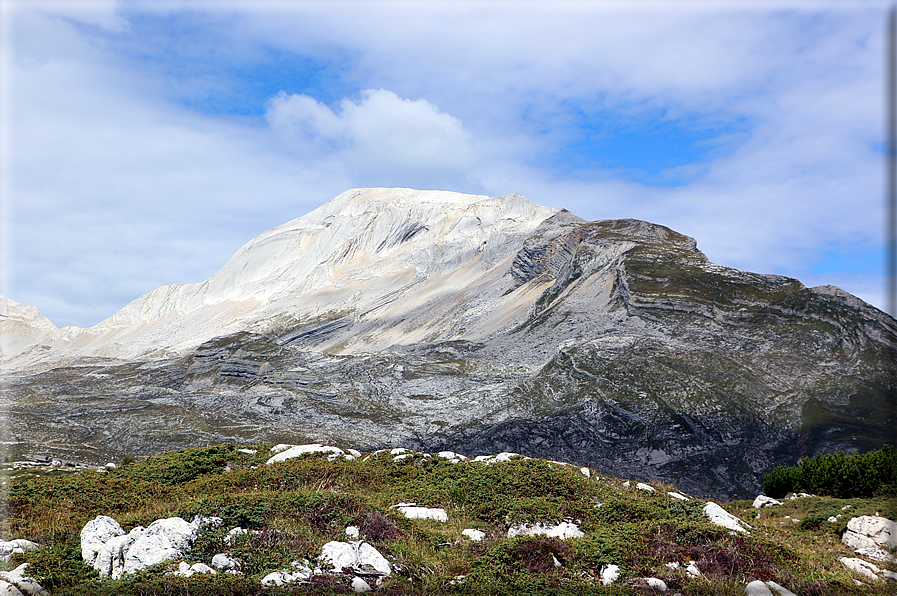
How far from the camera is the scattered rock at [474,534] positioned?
13.8 m

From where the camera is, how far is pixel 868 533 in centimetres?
1739

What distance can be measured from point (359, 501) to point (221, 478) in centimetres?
597

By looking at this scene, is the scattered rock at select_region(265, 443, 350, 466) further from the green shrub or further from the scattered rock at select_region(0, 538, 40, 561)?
the green shrub

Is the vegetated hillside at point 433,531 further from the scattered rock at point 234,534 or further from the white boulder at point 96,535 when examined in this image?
the white boulder at point 96,535

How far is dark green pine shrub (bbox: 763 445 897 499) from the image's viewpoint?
29047 millimetres

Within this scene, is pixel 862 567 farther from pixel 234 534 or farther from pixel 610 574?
pixel 234 534

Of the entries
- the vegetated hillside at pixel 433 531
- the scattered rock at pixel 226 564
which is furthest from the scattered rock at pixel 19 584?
the scattered rock at pixel 226 564

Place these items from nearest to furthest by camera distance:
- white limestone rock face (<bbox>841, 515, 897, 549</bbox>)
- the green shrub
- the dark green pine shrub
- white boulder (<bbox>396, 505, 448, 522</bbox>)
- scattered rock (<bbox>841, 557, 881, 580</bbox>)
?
scattered rock (<bbox>841, 557, 881, 580</bbox>)
white boulder (<bbox>396, 505, 448, 522</bbox>)
white limestone rock face (<bbox>841, 515, 897, 549</bbox>)
the dark green pine shrub
the green shrub

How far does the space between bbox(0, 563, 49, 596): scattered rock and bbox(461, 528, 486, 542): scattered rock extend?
8.15m

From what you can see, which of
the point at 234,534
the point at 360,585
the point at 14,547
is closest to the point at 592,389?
the point at 234,534

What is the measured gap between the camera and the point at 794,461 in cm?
8162

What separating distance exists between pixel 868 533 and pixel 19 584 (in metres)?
20.7

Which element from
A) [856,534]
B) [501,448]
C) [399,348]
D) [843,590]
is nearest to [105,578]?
[843,590]

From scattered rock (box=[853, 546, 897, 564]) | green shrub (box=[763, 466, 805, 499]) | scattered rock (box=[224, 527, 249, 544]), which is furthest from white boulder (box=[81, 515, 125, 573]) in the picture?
green shrub (box=[763, 466, 805, 499])
